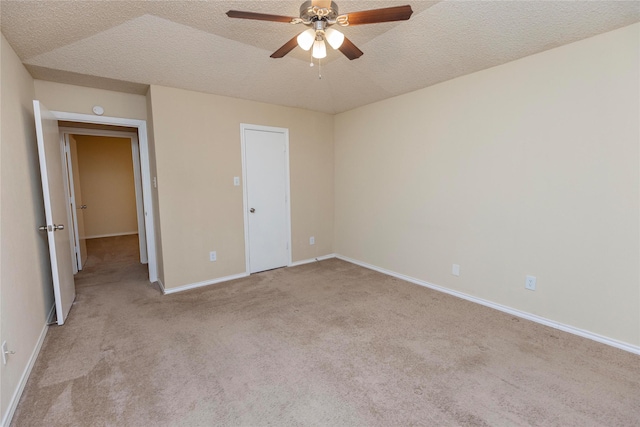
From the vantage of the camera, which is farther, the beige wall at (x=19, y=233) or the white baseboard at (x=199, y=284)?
the white baseboard at (x=199, y=284)

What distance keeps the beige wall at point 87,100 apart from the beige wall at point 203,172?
51 centimetres

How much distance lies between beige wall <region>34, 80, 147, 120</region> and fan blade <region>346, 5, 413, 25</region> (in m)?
2.94

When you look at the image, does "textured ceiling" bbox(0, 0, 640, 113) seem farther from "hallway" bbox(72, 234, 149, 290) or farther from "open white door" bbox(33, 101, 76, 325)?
"hallway" bbox(72, 234, 149, 290)

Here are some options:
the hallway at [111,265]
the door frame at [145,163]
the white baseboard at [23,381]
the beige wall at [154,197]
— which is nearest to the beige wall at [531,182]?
the beige wall at [154,197]

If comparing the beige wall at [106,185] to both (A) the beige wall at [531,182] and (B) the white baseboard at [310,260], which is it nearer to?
(B) the white baseboard at [310,260]

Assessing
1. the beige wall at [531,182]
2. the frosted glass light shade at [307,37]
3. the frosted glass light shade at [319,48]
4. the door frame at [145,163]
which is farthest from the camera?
the door frame at [145,163]

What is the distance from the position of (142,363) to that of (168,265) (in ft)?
Answer: 4.74

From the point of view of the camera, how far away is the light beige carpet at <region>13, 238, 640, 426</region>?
1650mm

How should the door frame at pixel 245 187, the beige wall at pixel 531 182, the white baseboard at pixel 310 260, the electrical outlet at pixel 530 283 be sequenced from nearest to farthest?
1. the beige wall at pixel 531 182
2. the electrical outlet at pixel 530 283
3. the door frame at pixel 245 187
4. the white baseboard at pixel 310 260

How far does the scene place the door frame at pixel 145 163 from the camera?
3.22 m

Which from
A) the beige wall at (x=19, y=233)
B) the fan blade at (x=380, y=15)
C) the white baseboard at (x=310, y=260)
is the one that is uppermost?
the fan blade at (x=380, y=15)

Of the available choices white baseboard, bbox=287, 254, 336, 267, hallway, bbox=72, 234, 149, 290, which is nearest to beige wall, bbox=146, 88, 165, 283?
hallway, bbox=72, 234, 149, 290

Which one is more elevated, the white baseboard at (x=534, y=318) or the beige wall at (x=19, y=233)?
the beige wall at (x=19, y=233)

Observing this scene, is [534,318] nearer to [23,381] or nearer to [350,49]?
[350,49]
